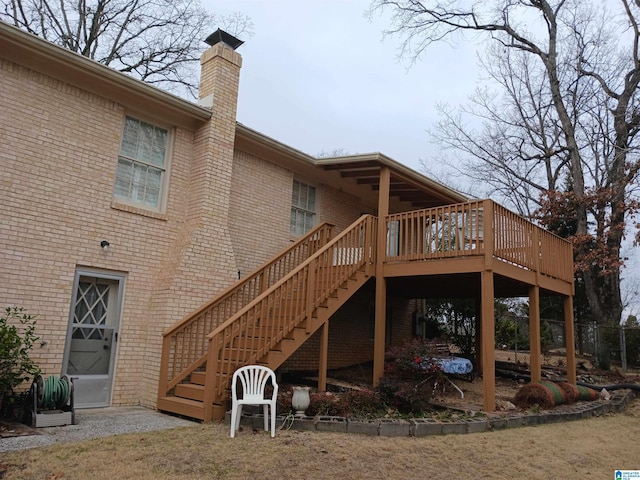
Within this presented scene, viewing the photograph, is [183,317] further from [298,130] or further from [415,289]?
[298,130]

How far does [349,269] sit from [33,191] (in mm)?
5316

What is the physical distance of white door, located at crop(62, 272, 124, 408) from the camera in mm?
7461

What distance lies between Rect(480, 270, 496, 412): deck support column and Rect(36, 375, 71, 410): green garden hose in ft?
20.1

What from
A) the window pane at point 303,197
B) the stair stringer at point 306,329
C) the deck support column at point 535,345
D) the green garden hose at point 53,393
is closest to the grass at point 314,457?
the green garden hose at point 53,393

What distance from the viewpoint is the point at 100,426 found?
6.27 m

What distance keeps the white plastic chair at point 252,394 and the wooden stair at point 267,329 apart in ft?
1.60

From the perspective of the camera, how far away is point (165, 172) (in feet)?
29.3

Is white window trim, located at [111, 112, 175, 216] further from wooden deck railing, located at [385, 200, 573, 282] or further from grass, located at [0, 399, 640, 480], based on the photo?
wooden deck railing, located at [385, 200, 573, 282]

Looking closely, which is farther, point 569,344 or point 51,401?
point 569,344

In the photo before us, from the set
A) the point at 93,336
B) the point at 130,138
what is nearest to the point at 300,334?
the point at 93,336

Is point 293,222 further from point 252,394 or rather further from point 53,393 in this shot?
point 53,393

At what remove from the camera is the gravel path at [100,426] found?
5355 mm

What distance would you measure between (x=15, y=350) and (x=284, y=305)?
3.65 meters

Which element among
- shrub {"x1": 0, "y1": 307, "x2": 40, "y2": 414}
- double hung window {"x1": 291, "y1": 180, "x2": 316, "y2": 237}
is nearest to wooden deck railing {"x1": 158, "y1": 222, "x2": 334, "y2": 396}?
shrub {"x1": 0, "y1": 307, "x2": 40, "y2": 414}
